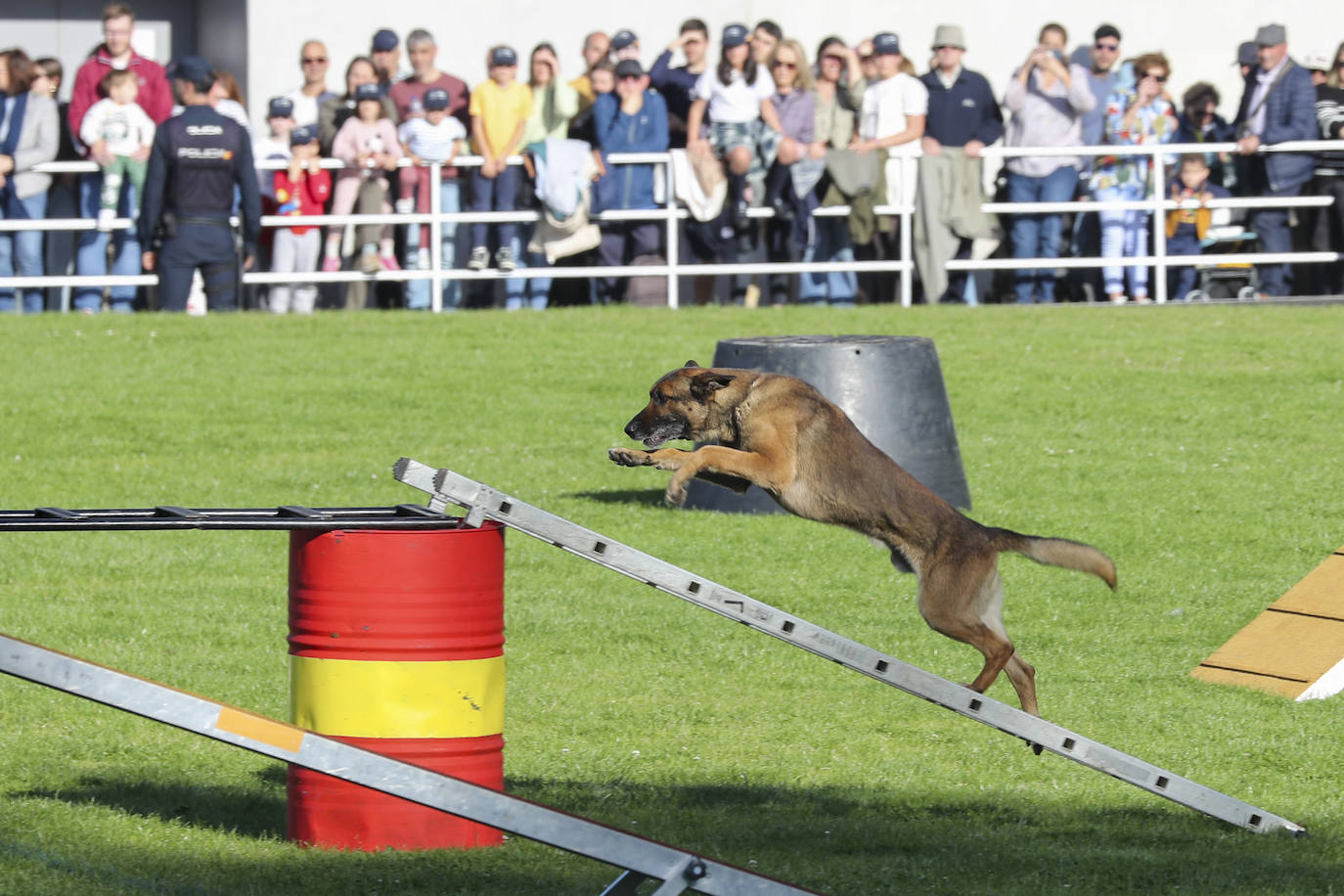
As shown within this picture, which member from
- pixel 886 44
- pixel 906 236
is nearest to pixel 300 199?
pixel 886 44

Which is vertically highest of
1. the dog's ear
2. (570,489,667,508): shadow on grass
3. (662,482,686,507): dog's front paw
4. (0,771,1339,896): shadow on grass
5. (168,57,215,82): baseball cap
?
(168,57,215,82): baseball cap

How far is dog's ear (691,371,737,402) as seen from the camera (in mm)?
7730

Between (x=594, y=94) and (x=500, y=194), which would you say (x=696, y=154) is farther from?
(x=500, y=194)

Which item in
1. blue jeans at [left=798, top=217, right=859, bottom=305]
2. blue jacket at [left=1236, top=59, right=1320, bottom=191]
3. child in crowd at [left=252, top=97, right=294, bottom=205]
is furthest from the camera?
blue jeans at [left=798, top=217, right=859, bottom=305]

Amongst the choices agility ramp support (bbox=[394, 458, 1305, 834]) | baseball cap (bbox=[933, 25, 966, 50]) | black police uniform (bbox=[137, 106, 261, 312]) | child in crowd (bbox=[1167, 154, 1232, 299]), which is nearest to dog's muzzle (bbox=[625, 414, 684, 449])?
agility ramp support (bbox=[394, 458, 1305, 834])

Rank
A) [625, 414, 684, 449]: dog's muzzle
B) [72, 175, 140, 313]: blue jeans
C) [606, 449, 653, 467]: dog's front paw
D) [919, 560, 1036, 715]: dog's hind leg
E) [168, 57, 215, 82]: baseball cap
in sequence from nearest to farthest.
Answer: [606, 449, 653, 467]: dog's front paw → [919, 560, 1036, 715]: dog's hind leg → [625, 414, 684, 449]: dog's muzzle → [168, 57, 215, 82]: baseball cap → [72, 175, 140, 313]: blue jeans

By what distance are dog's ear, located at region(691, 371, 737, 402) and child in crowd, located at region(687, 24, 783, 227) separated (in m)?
11.3

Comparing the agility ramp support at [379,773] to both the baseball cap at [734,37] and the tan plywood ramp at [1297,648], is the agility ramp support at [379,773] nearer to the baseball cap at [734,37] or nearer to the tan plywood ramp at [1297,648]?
the tan plywood ramp at [1297,648]

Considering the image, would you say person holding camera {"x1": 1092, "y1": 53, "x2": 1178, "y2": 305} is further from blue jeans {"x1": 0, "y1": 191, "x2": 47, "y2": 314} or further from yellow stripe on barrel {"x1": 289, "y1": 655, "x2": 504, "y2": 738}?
yellow stripe on barrel {"x1": 289, "y1": 655, "x2": 504, "y2": 738}

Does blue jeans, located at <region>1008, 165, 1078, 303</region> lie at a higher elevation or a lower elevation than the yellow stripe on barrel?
higher

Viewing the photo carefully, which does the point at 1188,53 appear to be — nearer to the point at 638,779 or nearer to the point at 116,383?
the point at 116,383

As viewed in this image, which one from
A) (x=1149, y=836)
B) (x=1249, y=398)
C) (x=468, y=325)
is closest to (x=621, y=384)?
(x=468, y=325)

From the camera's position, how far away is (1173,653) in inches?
404

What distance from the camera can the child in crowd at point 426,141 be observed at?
18734mm
